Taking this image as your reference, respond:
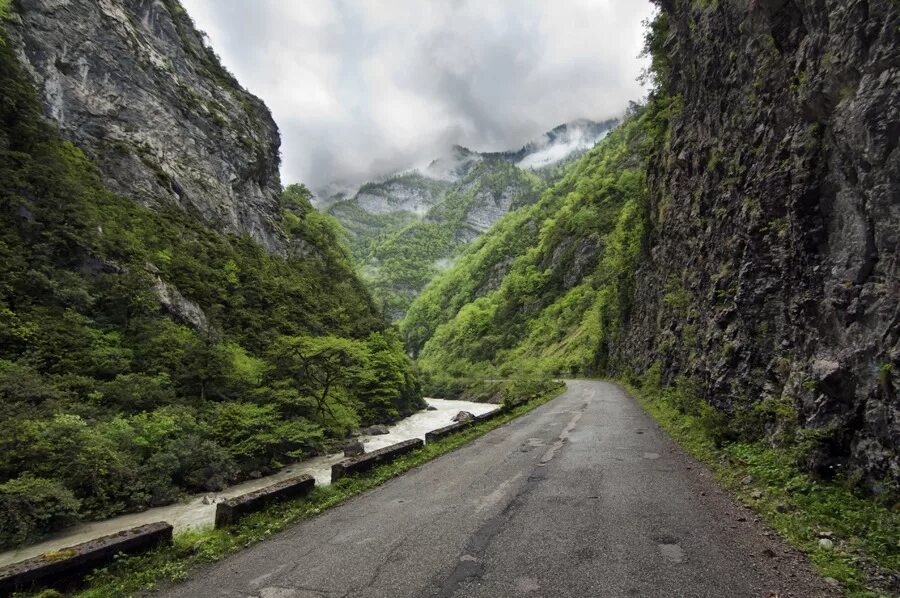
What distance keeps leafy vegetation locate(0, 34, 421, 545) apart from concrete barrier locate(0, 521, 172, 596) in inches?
321

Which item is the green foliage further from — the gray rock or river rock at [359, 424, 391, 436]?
the gray rock

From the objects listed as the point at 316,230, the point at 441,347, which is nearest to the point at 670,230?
the point at 316,230

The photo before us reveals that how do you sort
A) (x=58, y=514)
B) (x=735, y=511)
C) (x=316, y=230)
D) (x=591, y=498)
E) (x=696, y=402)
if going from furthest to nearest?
(x=316, y=230) < (x=696, y=402) < (x=58, y=514) < (x=591, y=498) < (x=735, y=511)

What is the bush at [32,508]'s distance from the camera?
1061cm

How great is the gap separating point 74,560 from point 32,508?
28.9ft

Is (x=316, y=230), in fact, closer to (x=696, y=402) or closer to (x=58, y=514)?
(x=58, y=514)

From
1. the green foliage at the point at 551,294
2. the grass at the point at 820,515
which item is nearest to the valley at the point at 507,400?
the grass at the point at 820,515

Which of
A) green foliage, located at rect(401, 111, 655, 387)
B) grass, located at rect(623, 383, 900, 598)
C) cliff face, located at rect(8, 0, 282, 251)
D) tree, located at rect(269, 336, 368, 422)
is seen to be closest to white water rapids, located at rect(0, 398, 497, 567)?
tree, located at rect(269, 336, 368, 422)

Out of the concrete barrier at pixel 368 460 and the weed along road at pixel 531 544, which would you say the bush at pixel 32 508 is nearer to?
the concrete barrier at pixel 368 460

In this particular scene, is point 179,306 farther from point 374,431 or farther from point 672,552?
point 672,552

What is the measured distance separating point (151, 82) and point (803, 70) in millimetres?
46471

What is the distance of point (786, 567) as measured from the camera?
15.3 ft

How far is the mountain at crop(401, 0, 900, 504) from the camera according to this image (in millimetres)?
6277

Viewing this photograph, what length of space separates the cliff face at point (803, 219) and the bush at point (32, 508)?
55.4ft
